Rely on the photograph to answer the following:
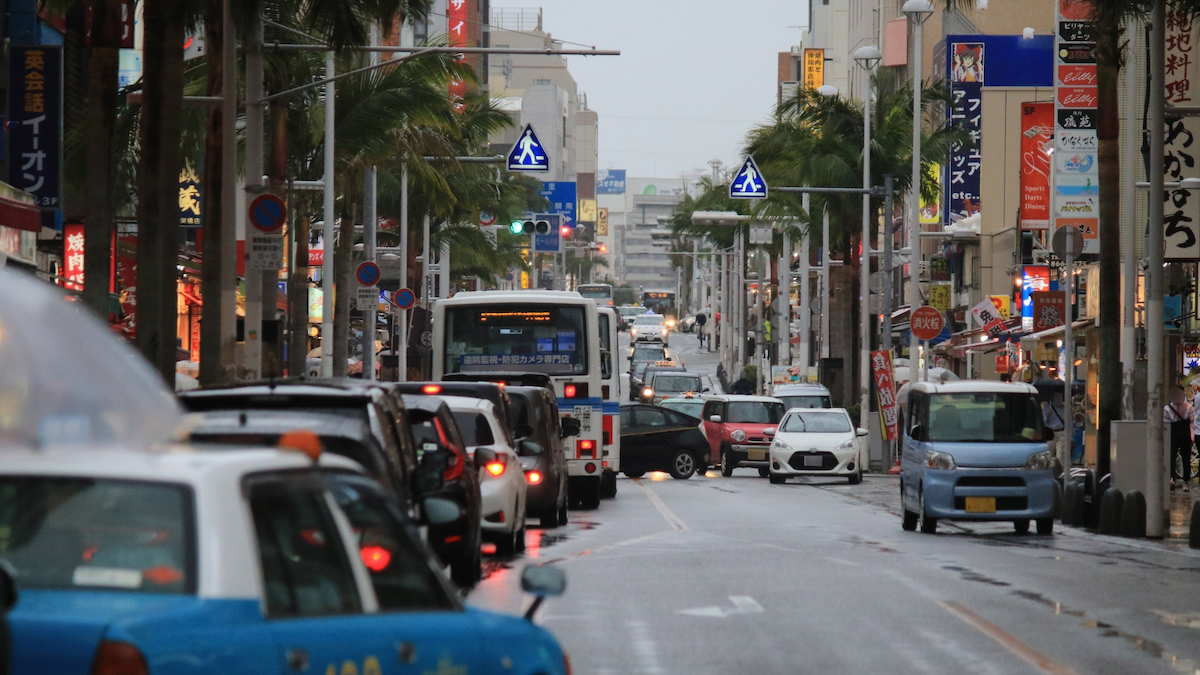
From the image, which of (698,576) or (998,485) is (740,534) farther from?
(698,576)

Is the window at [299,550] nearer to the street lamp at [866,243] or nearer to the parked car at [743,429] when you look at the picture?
the parked car at [743,429]

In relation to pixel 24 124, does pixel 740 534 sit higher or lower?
lower

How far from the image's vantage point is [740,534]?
2148 centimetres

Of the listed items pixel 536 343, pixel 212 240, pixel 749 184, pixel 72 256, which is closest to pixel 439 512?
pixel 212 240

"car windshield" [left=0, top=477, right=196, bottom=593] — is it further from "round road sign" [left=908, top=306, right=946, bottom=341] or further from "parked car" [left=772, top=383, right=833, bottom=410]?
"parked car" [left=772, top=383, right=833, bottom=410]

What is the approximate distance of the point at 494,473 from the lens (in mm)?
17281

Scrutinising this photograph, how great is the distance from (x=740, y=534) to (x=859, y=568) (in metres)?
4.46

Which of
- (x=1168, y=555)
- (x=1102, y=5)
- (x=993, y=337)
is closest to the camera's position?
(x=1168, y=555)

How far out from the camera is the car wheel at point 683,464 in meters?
37.5

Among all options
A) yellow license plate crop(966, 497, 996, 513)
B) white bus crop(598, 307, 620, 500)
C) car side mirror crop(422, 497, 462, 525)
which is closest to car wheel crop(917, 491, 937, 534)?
yellow license plate crop(966, 497, 996, 513)

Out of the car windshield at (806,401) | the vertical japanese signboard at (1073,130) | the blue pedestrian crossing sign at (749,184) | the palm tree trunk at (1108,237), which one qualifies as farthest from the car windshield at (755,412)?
the palm tree trunk at (1108,237)

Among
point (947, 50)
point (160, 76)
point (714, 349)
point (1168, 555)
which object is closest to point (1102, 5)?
point (1168, 555)

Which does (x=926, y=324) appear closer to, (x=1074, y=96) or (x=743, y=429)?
(x=743, y=429)

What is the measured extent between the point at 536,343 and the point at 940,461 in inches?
287
